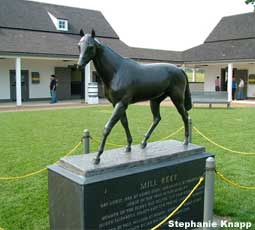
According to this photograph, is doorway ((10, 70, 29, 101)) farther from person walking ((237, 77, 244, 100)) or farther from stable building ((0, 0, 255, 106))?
person walking ((237, 77, 244, 100))

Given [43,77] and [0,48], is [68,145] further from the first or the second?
[43,77]

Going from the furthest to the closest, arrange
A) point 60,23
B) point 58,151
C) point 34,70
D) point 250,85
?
point 250,85, point 60,23, point 34,70, point 58,151

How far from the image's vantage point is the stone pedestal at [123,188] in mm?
3367

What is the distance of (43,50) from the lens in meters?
20.5

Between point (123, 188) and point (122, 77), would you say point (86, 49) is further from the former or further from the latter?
point (123, 188)

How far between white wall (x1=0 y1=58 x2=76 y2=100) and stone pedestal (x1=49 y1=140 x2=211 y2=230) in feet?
63.9

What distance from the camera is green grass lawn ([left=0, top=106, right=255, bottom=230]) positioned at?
185 inches

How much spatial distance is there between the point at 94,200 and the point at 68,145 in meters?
5.30

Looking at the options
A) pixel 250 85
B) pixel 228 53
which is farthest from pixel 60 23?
pixel 250 85

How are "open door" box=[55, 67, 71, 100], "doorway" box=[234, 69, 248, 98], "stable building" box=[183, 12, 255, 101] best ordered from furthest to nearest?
1. "doorway" box=[234, 69, 248, 98]
2. "open door" box=[55, 67, 71, 100]
3. "stable building" box=[183, 12, 255, 101]

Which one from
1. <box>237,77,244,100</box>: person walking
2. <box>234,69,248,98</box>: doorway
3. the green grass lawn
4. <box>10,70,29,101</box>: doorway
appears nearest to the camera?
the green grass lawn

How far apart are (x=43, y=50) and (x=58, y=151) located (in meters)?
14.0

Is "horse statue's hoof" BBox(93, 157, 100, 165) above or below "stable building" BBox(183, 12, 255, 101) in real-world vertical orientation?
below

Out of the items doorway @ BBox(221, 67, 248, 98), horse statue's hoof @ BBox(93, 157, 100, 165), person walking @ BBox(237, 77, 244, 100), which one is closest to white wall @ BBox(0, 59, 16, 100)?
person walking @ BBox(237, 77, 244, 100)
